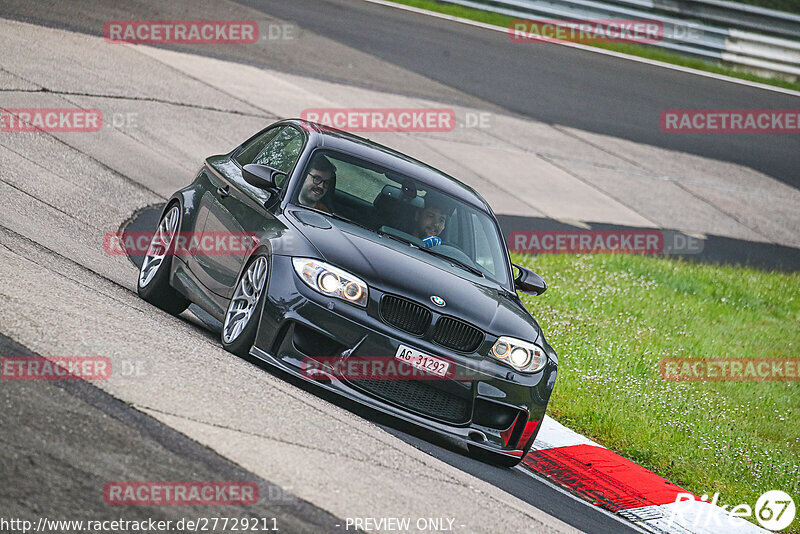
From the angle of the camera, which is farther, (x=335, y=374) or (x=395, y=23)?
(x=395, y=23)

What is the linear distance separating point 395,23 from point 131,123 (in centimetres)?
1165

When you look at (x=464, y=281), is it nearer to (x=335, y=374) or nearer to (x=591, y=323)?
(x=335, y=374)

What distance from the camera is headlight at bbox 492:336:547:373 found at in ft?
22.6

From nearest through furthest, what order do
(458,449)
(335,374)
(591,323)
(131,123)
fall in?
(335,374), (458,449), (591,323), (131,123)

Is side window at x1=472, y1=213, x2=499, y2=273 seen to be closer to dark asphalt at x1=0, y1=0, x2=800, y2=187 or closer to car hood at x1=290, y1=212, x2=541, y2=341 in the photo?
car hood at x1=290, y1=212, x2=541, y2=341

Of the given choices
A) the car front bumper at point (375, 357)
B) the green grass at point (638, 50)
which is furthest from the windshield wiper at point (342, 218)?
the green grass at point (638, 50)

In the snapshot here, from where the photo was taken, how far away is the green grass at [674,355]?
8.71 meters

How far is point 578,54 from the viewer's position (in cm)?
2683

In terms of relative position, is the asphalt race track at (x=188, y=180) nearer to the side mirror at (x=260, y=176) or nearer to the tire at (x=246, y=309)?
A: the tire at (x=246, y=309)

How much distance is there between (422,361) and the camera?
659 cm

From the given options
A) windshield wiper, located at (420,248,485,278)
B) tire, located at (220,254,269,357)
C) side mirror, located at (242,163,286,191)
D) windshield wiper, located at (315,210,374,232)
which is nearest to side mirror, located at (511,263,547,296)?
windshield wiper, located at (420,248,485,278)

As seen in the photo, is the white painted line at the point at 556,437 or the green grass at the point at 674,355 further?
the green grass at the point at 674,355

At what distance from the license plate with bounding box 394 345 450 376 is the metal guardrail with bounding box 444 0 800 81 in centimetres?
2126

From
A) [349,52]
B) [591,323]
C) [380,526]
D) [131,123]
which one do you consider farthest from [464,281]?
[349,52]
